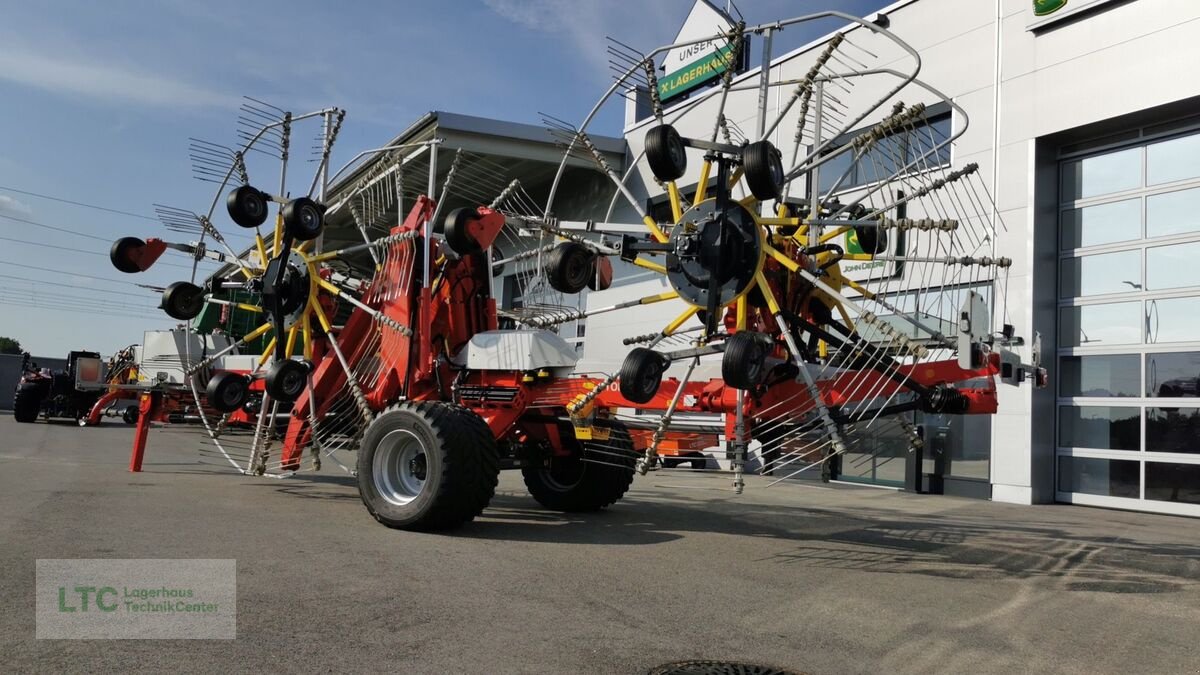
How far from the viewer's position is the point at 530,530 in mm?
7324

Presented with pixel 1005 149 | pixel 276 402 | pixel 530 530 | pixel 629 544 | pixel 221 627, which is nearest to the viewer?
pixel 221 627

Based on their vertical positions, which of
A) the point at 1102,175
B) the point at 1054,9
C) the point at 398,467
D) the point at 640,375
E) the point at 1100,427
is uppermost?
the point at 1054,9

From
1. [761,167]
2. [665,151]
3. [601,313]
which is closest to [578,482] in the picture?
[601,313]

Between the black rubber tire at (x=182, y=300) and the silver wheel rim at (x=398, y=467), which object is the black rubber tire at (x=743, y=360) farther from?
the black rubber tire at (x=182, y=300)

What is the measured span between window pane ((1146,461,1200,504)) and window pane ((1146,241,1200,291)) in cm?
229

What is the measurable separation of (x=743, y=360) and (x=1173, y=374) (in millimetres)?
8977

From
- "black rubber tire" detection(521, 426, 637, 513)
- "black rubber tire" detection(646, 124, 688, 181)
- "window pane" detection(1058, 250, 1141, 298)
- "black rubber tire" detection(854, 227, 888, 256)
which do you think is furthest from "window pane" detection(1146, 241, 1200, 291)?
"black rubber tire" detection(646, 124, 688, 181)

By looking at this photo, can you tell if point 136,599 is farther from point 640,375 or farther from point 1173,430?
point 1173,430

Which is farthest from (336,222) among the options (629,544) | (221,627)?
(221,627)

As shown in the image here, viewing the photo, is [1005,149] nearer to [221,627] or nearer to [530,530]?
[530,530]

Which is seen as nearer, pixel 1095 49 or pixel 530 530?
pixel 530 530

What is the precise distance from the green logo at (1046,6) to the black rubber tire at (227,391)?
11259mm

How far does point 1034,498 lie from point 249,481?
10061mm

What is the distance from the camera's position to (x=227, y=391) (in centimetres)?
882
